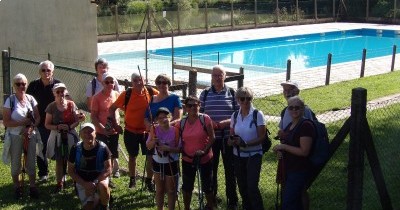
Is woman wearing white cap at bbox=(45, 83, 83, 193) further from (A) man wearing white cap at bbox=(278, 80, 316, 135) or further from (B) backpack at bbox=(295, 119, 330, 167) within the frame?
(B) backpack at bbox=(295, 119, 330, 167)

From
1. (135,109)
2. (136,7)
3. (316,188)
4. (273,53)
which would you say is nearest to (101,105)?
(135,109)

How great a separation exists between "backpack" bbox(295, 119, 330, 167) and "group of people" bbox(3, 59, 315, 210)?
0.08 m

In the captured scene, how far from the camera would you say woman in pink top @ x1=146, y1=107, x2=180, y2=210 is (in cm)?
666

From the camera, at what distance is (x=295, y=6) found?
3828cm

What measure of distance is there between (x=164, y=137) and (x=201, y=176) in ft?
1.98

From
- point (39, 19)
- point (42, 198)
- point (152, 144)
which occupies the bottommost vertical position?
point (42, 198)

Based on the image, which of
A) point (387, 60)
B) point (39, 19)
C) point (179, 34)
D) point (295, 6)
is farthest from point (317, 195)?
point (295, 6)

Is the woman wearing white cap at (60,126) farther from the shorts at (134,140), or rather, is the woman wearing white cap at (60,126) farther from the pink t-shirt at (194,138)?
the pink t-shirt at (194,138)

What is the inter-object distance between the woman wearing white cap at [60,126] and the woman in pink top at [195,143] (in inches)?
69.1

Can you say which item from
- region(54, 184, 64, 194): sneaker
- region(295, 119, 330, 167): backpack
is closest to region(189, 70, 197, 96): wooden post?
region(54, 184, 64, 194): sneaker

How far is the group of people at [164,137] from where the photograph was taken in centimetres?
630

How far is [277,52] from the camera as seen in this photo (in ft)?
94.2

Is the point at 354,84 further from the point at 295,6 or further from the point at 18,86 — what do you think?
the point at 295,6

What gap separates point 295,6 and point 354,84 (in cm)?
2235
